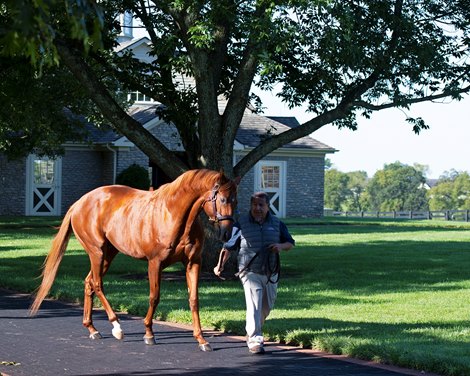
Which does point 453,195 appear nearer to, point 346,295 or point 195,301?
point 346,295

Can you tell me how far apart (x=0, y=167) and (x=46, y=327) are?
1093 inches

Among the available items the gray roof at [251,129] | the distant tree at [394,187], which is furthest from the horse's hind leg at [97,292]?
the distant tree at [394,187]

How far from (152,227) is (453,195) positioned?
108708mm

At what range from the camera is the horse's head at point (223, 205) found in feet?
31.0

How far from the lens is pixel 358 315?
1281 cm

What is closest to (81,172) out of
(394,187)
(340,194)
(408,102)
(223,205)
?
(408,102)

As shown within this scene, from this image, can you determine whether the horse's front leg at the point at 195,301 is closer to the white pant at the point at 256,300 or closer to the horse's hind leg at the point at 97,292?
the white pant at the point at 256,300

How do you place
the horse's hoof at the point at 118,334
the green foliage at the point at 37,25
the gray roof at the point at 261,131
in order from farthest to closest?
the gray roof at the point at 261,131, the horse's hoof at the point at 118,334, the green foliage at the point at 37,25

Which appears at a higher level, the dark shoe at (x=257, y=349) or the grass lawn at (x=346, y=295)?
the grass lawn at (x=346, y=295)

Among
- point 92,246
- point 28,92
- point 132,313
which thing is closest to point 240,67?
point 28,92

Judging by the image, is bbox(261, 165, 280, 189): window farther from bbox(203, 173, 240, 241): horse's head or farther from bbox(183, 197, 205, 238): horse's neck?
bbox(203, 173, 240, 241): horse's head

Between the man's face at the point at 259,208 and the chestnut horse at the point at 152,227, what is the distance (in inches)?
13.6

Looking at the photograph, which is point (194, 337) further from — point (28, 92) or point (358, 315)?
point (28, 92)

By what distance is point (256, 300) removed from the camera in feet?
32.3
